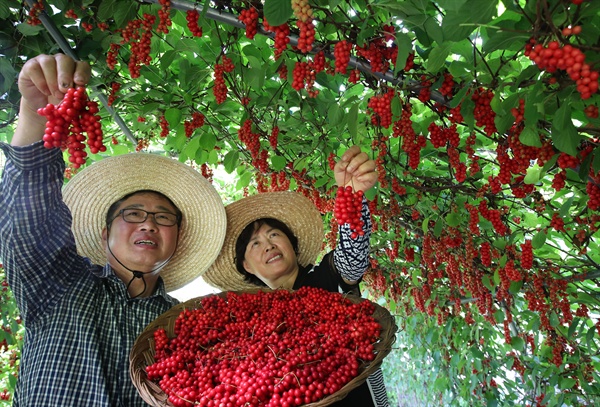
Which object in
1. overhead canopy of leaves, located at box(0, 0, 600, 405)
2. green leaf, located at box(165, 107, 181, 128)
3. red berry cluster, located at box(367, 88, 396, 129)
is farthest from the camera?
green leaf, located at box(165, 107, 181, 128)

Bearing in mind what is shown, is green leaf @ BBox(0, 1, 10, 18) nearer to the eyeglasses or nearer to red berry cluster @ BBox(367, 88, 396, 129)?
the eyeglasses

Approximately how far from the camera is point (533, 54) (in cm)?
109

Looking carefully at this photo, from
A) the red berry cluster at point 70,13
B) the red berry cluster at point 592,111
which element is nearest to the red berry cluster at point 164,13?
the red berry cluster at point 70,13

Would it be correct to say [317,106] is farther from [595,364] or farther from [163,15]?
[595,364]

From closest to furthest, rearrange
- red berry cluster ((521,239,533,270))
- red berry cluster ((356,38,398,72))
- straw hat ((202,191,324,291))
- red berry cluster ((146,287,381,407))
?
red berry cluster ((146,287,381,407)) → red berry cluster ((356,38,398,72)) → straw hat ((202,191,324,291)) → red berry cluster ((521,239,533,270))

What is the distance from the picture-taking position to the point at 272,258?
2.44m

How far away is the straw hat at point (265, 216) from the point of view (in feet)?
8.99

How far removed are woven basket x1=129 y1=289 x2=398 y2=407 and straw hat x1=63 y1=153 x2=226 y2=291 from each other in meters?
0.56

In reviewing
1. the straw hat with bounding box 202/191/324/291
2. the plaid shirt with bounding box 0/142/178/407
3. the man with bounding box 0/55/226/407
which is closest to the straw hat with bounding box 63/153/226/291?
the man with bounding box 0/55/226/407

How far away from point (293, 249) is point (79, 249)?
1146mm

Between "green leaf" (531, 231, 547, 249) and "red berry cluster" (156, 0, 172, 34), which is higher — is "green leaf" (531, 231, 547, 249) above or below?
below

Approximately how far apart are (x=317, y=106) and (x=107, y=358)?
1.68 meters

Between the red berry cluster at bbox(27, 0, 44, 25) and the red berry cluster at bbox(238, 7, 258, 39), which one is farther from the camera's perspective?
the red berry cluster at bbox(27, 0, 44, 25)

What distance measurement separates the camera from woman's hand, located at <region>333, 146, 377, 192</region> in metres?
1.81
